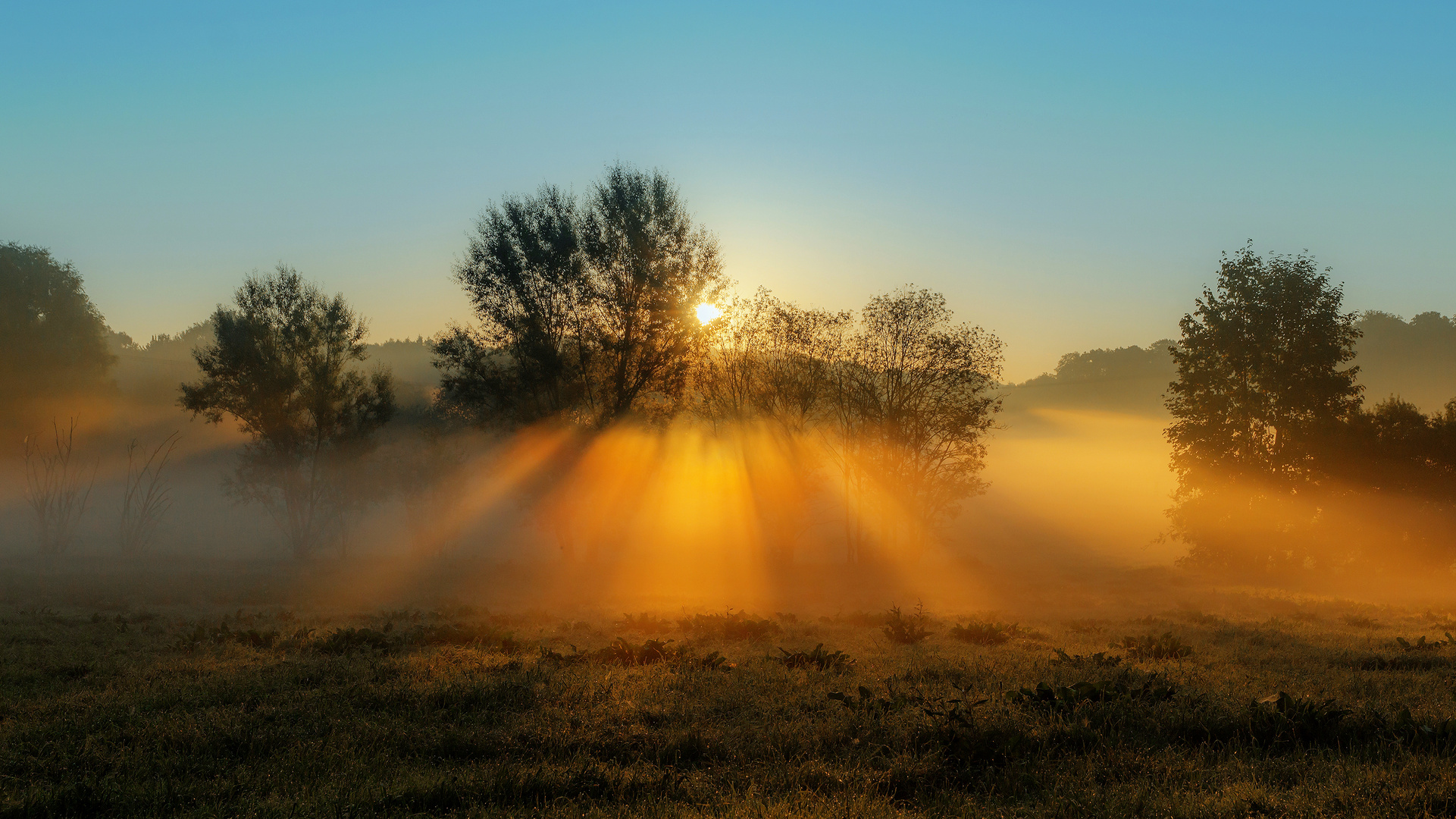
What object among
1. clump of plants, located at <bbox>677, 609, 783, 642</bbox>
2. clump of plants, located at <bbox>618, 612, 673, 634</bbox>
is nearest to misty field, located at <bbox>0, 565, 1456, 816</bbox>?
clump of plants, located at <bbox>677, 609, 783, 642</bbox>

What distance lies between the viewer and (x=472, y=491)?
5916cm

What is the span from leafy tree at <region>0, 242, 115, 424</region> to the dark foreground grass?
54.5 meters

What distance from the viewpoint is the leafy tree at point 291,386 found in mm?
44594

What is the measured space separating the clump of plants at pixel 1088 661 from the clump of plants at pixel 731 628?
18.9ft

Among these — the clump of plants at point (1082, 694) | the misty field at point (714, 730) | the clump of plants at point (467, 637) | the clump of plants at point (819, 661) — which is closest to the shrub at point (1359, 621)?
the misty field at point (714, 730)

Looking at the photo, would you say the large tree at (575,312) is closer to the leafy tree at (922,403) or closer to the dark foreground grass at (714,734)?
the leafy tree at (922,403)

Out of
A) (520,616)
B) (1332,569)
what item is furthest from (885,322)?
(520,616)

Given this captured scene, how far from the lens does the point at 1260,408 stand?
139ft

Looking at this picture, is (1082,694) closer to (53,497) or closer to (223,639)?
(223,639)

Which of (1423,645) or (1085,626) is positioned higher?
(1423,645)

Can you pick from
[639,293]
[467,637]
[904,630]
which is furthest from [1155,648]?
[639,293]

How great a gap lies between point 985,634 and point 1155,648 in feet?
9.98

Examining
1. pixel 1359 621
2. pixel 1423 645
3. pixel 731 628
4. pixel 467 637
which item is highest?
pixel 1423 645

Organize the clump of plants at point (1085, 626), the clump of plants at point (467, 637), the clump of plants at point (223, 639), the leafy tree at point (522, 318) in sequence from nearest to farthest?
the clump of plants at point (467, 637)
the clump of plants at point (223, 639)
the clump of plants at point (1085, 626)
the leafy tree at point (522, 318)
